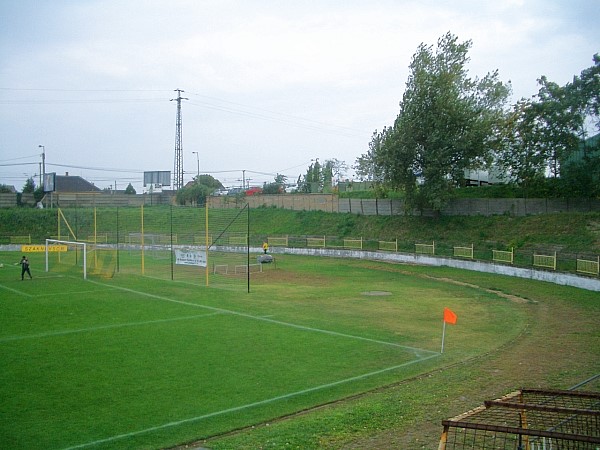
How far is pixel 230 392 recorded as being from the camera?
12.2 m

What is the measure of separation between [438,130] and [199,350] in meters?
33.1

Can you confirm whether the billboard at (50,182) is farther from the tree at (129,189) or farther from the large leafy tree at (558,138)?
the large leafy tree at (558,138)

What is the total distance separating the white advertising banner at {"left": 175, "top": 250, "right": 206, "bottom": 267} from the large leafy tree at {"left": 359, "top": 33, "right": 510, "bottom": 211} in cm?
2035

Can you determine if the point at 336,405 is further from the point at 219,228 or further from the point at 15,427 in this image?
the point at 219,228

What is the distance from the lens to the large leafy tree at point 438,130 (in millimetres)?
44406

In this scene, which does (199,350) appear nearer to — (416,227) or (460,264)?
(460,264)

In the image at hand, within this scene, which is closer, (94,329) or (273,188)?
(94,329)

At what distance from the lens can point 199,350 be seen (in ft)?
52.7

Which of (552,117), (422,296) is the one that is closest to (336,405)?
(422,296)

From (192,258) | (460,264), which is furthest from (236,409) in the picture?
(460,264)

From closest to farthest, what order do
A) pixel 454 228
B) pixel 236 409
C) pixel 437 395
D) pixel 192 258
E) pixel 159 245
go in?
pixel 236 409
pixel 437 395
pixel 192 258
pixel 454 228
pixel 159 245

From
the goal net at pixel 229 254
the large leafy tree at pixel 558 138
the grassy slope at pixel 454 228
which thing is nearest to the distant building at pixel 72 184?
the grassy slope at pixel 454 228

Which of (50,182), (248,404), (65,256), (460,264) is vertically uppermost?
(50,182)

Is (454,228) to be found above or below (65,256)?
above
